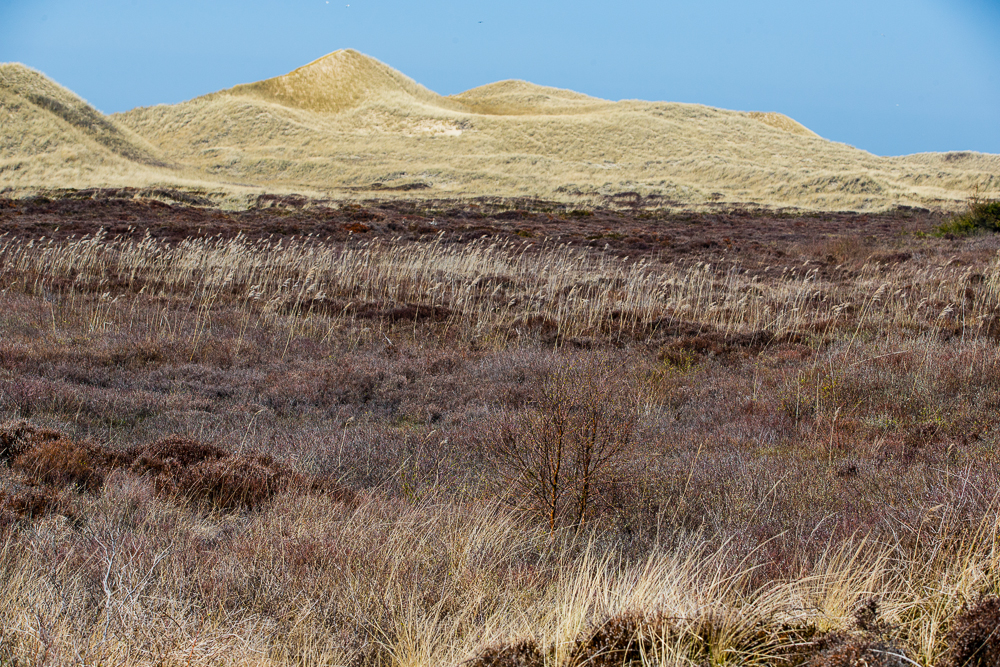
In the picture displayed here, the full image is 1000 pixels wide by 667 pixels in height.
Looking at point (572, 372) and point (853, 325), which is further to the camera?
point (853, 325)

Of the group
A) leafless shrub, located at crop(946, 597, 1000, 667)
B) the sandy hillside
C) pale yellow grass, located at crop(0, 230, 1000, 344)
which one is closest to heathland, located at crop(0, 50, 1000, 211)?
the sandy hillside

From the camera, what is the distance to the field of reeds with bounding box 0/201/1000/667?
204cm

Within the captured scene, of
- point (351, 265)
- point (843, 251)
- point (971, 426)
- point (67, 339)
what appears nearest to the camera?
point (971, 426)

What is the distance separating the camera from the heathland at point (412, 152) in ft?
128

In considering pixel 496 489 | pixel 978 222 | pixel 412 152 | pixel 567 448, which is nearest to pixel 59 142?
pixel 412 152

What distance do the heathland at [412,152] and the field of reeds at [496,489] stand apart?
27634 millimetres

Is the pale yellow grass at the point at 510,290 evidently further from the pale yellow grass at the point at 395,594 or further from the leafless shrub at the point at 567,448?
the pale yellow grass at the point at 395,594

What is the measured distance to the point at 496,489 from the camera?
11.8 feet

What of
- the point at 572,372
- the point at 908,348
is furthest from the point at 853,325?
the point at 572,372

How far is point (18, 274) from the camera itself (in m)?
11.0

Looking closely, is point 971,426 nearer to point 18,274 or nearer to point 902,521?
point 902,521

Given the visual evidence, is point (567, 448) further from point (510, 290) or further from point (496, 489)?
point (510, 290)

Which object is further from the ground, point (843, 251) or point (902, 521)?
point (843, 251)

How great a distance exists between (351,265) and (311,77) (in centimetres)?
7018
